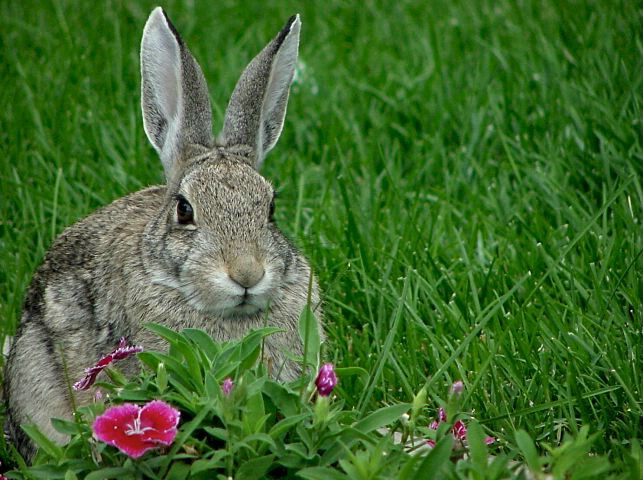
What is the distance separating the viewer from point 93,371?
345cm

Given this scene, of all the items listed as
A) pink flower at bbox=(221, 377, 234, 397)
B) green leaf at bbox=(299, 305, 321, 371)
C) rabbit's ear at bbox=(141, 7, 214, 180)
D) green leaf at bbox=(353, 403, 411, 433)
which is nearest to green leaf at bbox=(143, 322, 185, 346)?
pink flower at bbox=(221, 377, 234, 397)

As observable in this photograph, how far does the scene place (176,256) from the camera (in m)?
4.10

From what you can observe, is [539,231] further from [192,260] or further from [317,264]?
[192,260]

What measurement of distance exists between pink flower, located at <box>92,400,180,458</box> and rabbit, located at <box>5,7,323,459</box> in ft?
2.70

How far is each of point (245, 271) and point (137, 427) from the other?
0.92m

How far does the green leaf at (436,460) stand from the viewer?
2957 mm

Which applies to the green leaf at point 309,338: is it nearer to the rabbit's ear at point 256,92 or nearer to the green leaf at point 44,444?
the green leaf at point 44,444

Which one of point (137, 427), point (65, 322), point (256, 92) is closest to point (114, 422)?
point (137, 427)

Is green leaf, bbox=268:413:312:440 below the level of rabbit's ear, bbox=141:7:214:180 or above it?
below

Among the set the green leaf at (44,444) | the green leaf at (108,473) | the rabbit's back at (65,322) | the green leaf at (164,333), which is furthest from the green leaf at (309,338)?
the rabbit's back at (65,322)

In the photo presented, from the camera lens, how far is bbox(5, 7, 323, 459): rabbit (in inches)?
158

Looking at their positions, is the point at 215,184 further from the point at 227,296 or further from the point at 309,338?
the point at 309,338

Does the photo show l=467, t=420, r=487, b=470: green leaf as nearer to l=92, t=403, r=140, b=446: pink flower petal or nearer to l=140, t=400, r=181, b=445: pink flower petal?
l=140, t=400, r=181, b=445: pink flower petal

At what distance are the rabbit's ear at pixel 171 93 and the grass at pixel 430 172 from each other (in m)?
0.88
